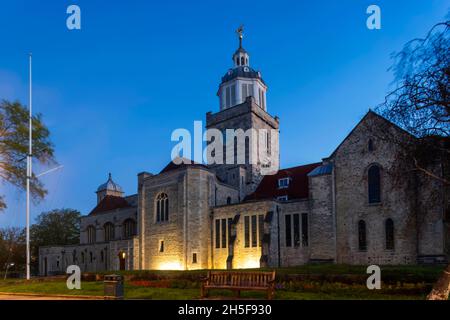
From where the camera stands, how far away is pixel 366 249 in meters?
35.7

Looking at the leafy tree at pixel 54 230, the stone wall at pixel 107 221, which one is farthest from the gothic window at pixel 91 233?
the leafy tree at pixel 54 230

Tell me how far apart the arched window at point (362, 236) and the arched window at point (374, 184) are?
201 centimetres

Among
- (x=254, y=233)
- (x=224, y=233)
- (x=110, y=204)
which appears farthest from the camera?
(x=110, y=204)

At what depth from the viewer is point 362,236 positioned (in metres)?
36.2

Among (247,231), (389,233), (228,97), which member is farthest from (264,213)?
(228,97)

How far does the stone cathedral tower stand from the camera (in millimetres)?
52031

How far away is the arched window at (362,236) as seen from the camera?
3597 cm

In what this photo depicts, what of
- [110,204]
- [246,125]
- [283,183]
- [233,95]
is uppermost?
[233,95]

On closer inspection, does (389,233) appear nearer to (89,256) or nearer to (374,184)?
(374,184)

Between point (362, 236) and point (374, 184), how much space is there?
433 centimetres

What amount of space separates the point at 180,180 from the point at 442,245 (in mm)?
23690

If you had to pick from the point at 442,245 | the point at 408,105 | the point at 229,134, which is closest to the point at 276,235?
the point at 442,245

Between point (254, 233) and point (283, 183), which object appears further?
point (283, 183)
